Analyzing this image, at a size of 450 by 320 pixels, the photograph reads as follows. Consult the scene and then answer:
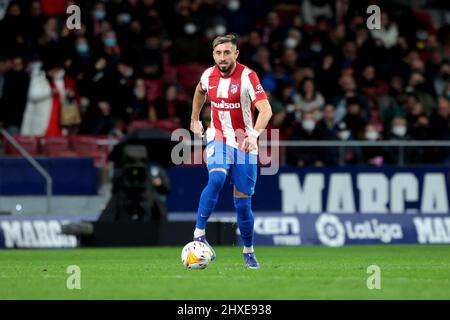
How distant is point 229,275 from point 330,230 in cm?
825

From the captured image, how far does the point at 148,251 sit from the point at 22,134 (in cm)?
493

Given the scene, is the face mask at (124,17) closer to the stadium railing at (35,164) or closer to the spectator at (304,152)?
the stadium railing at (35,164)

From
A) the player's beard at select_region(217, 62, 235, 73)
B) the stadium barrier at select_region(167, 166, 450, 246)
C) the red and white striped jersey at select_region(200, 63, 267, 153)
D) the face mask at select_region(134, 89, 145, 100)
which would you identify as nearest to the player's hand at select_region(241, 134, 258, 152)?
the red and white striped jersey at select_region(200, 63, 267, 153)

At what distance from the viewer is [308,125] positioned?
22484mm

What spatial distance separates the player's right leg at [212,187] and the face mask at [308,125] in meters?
9.23

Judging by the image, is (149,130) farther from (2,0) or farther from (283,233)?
(2,0)

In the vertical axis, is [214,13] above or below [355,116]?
above

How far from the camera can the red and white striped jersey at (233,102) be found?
520 inches

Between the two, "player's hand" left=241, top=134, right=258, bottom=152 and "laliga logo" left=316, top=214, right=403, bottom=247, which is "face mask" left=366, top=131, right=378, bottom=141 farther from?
"player's hand" left=241, top=134, right=258, bottom=152

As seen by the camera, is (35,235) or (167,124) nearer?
(35,235)

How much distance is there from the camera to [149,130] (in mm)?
20391

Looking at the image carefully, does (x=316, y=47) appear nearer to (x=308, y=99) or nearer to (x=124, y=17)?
(x=308, y=99)

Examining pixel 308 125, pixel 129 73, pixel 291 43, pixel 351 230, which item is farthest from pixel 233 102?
pixel 291 43
